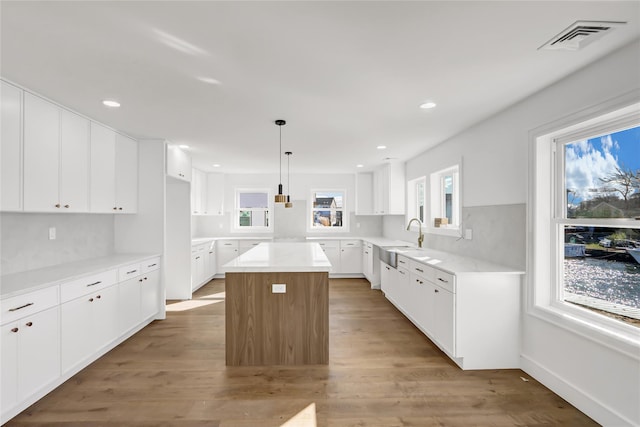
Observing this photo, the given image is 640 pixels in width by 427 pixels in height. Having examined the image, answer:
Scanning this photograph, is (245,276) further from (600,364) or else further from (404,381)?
(600,364)

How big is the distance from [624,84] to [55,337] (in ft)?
14.2

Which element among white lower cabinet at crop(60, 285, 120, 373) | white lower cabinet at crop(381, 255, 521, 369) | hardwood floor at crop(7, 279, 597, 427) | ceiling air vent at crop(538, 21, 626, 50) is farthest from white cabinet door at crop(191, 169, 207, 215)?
ceiling air vent at crop(538, 21, 626, 50)

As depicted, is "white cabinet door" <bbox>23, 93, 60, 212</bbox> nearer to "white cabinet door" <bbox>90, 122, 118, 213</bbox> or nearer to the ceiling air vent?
"white cabinet door" <bbox>90, 122, 118, 213</bbox>

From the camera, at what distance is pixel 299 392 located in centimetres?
236

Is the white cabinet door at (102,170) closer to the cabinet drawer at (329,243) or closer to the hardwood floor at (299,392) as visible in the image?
the hardwood floor at (299,392)

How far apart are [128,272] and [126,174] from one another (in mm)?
1239

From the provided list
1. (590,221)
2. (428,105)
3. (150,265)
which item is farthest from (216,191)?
(590,221)

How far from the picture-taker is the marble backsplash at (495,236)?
2719mm

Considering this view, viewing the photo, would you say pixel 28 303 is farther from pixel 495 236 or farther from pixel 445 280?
pixel 495 236

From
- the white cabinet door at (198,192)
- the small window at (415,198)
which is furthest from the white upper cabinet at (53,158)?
the small window at (415,198)

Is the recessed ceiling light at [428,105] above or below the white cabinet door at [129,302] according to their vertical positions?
above

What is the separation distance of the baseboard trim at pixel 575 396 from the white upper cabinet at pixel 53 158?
4.33 metres

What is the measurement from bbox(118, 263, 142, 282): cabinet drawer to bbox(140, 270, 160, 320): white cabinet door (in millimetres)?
178

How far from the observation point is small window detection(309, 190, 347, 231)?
7.07m
